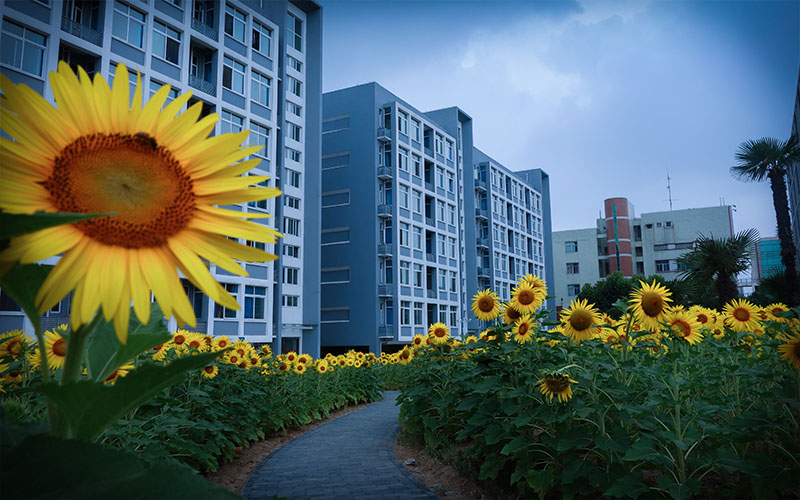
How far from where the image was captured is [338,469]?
8.05 metres

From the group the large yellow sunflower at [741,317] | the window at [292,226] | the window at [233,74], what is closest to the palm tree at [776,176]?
the large yellow sunflower at [741,317]

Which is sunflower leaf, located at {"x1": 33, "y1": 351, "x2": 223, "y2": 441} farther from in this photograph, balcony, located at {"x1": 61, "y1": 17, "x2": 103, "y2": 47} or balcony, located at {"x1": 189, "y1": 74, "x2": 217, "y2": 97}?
balcony, located at {"x1": 189, "y1": 74, "x2": 217, "y2": 97}

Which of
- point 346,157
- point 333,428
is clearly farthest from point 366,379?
point 346,157

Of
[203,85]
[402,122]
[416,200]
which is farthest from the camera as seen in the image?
[416,200]

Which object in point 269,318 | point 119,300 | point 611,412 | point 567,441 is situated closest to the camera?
point 119,300

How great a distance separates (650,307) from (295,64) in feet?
114

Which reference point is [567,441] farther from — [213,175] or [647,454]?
[213,175]

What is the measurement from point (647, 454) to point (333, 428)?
909 centimetres

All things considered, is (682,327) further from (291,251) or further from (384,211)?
(384,211)

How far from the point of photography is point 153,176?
0.77m

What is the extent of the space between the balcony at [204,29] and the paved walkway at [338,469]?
22493 mm

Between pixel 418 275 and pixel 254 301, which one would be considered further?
pixel 418 275

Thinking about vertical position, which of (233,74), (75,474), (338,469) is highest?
(233,74)

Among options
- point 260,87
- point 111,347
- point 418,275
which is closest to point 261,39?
point 260,87
